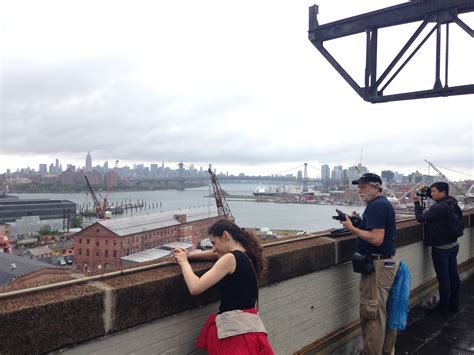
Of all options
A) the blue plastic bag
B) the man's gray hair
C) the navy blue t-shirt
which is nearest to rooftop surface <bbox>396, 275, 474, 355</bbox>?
the blue plastic bag

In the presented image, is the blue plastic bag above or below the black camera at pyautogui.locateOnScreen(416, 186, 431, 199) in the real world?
below

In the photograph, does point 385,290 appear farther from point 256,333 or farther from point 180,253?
point 180,253

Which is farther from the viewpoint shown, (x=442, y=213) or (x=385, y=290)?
(x=442, y=213)

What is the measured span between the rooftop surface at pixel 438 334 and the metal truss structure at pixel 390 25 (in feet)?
8.46

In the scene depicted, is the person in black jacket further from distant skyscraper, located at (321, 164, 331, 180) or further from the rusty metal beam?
distant skyscraper, located at (321, 164, 331, 180)

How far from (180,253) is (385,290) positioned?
1909 mm

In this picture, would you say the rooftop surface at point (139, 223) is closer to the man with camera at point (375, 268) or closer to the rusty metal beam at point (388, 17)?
the rusty metal beam at point (388, 17)

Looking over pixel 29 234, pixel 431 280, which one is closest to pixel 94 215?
pixel 29 234

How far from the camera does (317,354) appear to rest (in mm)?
3492

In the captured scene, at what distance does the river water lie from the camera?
72.5 meters

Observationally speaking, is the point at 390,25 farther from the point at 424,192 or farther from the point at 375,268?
the point at 375,268

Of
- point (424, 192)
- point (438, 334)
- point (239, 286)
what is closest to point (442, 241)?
point (424, 192)

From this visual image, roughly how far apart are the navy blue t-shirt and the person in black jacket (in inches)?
66.2

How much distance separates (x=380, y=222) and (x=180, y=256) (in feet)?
5.51
